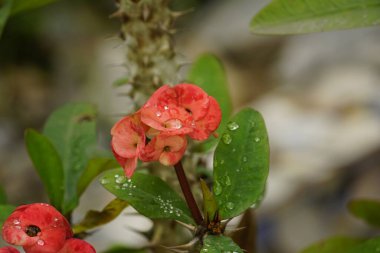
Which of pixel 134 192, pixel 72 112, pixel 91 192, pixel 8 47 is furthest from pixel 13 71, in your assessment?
pixel 134 192

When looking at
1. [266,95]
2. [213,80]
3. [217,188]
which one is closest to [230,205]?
[217,188]

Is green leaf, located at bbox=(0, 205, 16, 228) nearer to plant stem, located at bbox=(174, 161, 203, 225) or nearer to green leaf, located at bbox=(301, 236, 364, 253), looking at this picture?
plant stem, located at bbox=(174, 161, 203, 225)

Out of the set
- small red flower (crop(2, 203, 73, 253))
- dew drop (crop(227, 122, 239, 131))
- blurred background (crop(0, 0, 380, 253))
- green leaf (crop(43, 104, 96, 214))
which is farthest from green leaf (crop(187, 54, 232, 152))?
blurred background (crop(0, 0, 380, 253))

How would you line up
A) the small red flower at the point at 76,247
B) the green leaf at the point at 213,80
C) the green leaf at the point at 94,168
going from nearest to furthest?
the small red flower at the point at 76,247, the green leaf at the point at 94,168, the green leaf at the point at 213,80

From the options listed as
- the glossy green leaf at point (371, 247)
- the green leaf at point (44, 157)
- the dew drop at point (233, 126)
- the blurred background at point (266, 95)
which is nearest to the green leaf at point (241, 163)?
the dew drop at point (233, 126)

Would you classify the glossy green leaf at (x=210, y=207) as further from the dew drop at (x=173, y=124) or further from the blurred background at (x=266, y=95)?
the blurred background at (x=266, y=95)

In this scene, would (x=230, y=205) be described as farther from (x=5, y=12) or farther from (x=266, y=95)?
(x=266, y=95)

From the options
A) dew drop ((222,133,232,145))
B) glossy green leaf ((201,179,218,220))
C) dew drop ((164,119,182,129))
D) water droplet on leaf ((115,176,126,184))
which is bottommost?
glossy green leaf ((201,179,218,220))
